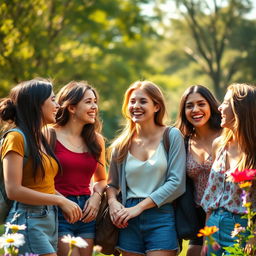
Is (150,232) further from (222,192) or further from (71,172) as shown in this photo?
(71,172)

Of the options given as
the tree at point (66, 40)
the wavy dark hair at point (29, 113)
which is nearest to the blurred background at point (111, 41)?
the tree at point (66, 40)

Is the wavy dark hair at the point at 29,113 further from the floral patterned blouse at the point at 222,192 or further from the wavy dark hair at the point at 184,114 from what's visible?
the wavy dark hair at the point at 184,114

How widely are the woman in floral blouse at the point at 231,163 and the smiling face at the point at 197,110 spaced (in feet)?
1.60

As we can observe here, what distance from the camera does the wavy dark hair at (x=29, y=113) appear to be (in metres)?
4.16

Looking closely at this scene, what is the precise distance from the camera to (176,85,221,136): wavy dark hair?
5.17m

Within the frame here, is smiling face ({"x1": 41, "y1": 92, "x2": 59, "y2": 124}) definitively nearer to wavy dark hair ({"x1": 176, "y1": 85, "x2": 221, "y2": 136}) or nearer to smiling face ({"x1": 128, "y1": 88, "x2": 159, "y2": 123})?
smiling face ({"x1": 128, "y1": 88, "x2": 159, "y2": 123})

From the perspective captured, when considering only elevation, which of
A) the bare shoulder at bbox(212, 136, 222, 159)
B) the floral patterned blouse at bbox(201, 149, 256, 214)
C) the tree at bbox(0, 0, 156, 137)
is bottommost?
the floral patterned blouse at bbox(201, 149, 256, 214)

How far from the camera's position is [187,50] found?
35750 millimetres

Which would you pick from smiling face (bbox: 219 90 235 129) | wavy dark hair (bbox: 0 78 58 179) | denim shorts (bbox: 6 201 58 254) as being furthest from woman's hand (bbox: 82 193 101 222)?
smiling face (bbox: 219 90 235 129)

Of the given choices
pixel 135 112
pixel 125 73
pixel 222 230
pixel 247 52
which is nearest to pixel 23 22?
pixel 135 112

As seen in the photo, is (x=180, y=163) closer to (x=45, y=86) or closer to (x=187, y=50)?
(x=45, y=86)

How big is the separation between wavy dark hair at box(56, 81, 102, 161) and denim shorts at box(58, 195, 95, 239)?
1.35 feet

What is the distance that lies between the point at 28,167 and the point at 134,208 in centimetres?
107

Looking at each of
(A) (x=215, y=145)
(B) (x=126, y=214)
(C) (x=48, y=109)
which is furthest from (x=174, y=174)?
(C) (x=48, y=109)
